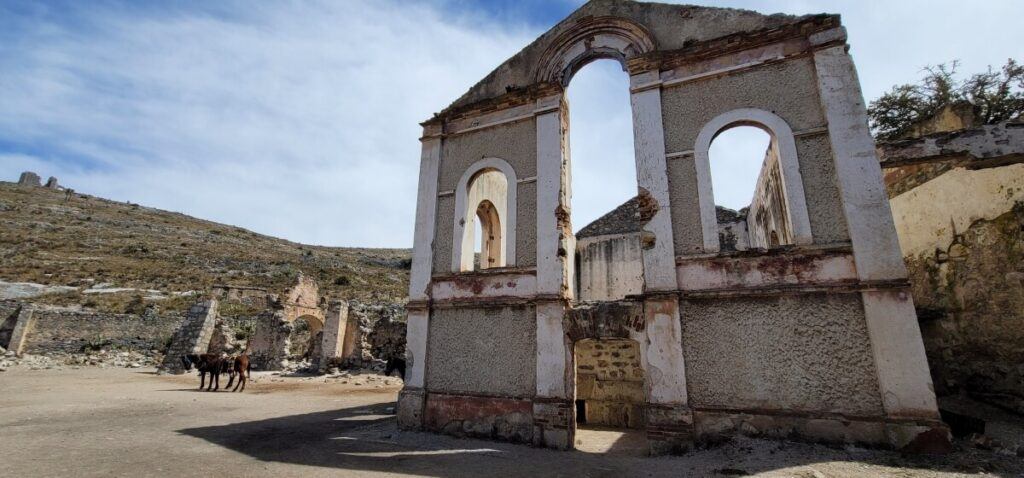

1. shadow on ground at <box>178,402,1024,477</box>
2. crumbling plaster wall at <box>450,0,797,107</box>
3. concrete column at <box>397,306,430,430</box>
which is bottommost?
shadow on ground at <box>178,402,1024,477</box>

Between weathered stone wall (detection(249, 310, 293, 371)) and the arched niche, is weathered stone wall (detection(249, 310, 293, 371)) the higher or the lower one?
the lower one

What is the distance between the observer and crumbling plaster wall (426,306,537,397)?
284 inches

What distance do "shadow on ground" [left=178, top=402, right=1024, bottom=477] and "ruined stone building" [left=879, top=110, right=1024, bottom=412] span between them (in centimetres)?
315

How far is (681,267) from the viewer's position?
21.4ft

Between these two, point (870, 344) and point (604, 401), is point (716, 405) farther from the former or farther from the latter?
point (604, 401)

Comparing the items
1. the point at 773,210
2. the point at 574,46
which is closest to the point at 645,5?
the point at 574,46

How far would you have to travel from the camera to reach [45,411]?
341 inches

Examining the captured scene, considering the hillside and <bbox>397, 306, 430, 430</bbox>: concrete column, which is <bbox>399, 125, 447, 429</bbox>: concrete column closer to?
<bbox>397, 306, 430, 430</bbox>: concrete column

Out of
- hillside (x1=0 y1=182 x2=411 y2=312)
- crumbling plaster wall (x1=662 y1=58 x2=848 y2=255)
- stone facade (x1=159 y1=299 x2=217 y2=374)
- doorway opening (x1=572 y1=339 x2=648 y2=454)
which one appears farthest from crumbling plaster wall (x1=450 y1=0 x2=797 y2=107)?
hillside (x1=0 y1=182 x2=411 y2=312)

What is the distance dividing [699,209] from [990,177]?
5.04 m

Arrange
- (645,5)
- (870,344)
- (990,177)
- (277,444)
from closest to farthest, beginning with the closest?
(870,344) < (277,444) < (990,177) < (645,5)

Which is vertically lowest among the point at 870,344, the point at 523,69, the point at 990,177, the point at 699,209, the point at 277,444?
the point at 277,444

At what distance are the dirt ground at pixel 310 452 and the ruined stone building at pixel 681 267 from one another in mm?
457

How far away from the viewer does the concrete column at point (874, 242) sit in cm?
509
